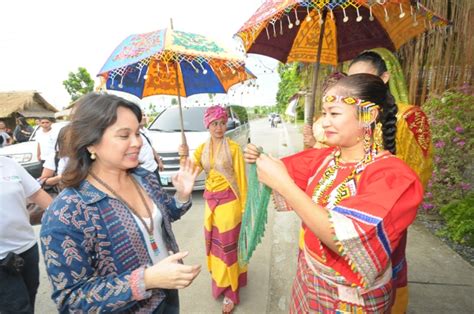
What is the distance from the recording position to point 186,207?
68.1 inches

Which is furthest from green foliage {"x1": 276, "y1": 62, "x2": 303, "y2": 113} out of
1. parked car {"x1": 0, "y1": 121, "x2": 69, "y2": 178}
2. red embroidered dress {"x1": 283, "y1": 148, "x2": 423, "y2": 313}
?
parked car {"x1": 0, "y1": 121, "x2": 69, "y2": 178}

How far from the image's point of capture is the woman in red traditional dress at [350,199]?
934mm

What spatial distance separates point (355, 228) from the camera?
92 centimetres

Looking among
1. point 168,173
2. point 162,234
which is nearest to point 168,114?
point 168,173

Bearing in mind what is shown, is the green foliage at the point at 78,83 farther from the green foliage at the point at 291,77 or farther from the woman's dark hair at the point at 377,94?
the woman's dark hair at the point at 377,94

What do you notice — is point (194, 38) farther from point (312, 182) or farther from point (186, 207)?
point (312, 182)

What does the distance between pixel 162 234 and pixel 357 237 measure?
972 mm

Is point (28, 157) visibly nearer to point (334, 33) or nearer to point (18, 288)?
point (18, 288)

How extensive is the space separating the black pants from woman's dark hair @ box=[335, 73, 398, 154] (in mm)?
2248

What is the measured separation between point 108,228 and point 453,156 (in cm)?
464

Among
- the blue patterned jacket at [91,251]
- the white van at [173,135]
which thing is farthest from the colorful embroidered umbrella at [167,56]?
the white van at [173,135]

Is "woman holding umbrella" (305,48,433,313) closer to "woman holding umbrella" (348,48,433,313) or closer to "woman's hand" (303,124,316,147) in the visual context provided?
"woman holding umbrella" (348,48,433,313)

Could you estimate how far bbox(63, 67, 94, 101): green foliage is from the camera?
29359mm

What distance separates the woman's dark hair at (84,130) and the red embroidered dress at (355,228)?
967 millimetres
